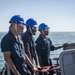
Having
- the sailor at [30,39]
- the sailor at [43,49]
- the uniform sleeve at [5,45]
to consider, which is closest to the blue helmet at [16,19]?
the uniform sleeve at [5,45]

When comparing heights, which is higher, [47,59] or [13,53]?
[13,53]

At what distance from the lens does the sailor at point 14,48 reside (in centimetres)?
465

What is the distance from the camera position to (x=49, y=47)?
7254 millimetres

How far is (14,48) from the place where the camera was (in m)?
4.80

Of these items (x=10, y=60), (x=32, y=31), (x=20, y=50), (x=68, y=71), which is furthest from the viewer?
(x=32, y=31)

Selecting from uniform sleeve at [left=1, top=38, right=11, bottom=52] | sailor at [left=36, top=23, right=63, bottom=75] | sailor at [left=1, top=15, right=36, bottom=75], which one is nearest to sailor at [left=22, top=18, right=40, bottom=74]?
sailor at [left=36, top=23, right=63, bottom=75]

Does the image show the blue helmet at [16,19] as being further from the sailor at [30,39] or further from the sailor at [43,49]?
the sailor at [43,49]

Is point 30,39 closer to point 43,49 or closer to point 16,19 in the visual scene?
point 43,49

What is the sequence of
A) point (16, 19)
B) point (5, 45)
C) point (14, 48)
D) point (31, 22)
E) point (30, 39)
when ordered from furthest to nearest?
point (31, 22)
point (30, 39)
point (16, 19)
point (14, 48)
point (5, 45)

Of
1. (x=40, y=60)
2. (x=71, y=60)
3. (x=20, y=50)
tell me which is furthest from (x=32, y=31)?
(x=71, y=60)

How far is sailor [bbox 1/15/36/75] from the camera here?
4648mm

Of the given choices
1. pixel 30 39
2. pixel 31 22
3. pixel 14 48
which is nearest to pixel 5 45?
pixel 14 48

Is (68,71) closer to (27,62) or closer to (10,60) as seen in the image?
(10,60)

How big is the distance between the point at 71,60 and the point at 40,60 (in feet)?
9.82
